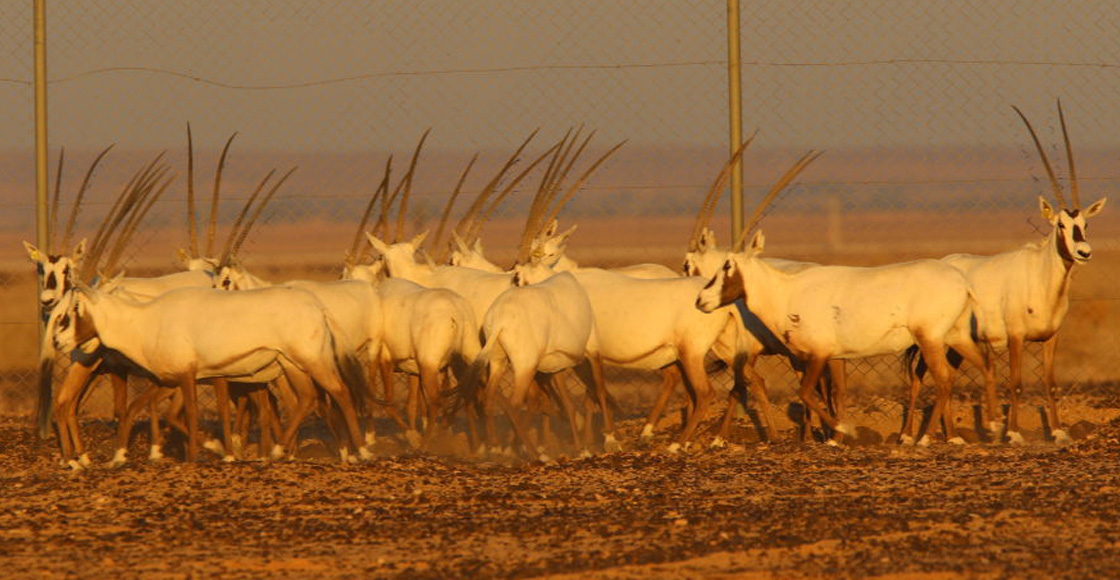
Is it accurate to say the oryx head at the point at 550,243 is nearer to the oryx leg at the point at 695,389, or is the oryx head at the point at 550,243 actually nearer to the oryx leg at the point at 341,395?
the oryx leg at the point at 695,389

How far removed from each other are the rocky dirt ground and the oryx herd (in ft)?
2.84

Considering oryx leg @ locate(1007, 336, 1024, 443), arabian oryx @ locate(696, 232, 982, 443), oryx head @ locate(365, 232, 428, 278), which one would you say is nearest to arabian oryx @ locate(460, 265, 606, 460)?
arabian oryx @ locate(696, 232, 982, 443)

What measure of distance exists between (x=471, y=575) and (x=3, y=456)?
751 centimetres

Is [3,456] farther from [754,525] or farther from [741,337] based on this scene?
[754,525]

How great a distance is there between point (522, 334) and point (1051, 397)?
15.3ft

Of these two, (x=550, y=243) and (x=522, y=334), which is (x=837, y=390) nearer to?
(x=522, y=334)

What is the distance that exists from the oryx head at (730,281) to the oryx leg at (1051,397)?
274 cm

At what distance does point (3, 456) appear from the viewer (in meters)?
15.1

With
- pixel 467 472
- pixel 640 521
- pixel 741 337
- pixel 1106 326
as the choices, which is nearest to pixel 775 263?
pixel 741 337

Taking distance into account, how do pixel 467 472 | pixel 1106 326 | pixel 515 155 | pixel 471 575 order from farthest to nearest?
pixel 1106 326 < pixel 515 155 < pixel 467 472 < pixel 471 575

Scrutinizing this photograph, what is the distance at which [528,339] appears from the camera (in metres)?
14.3

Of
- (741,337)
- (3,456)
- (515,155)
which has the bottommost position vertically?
(3,456)

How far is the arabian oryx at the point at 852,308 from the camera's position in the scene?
14.9m

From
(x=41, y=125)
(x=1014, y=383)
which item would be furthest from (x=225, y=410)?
(x=1014, y=383)
